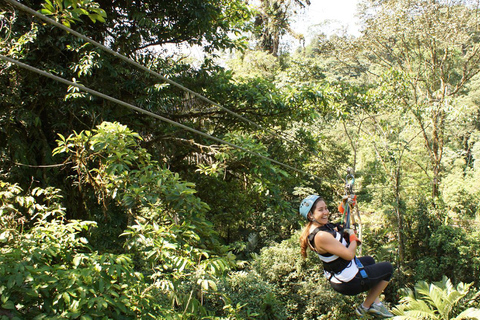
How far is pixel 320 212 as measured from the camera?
3336mm

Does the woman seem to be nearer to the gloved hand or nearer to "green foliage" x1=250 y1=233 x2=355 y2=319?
the gloved hand

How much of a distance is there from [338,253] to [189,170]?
4.06 meters

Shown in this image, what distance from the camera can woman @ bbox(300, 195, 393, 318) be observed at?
10.7 ft

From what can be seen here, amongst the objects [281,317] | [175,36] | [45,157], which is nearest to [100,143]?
[45,157]

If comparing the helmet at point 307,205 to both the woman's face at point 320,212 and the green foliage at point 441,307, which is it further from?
the green foliage at point 441,307

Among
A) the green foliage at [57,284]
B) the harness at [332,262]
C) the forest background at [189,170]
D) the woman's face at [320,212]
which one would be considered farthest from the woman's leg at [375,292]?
the green foliage at [57,284]

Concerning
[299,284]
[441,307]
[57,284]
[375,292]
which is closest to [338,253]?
[375,292]

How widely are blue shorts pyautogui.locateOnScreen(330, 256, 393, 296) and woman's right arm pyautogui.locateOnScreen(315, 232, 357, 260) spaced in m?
0.36

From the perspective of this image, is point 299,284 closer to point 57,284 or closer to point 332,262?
point 332,262

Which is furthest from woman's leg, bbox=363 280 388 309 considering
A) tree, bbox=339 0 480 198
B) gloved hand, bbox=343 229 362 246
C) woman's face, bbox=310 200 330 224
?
tree, bbox=339 0 480 198

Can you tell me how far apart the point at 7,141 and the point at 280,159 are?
4948 mm

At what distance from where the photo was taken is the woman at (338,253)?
328 cm

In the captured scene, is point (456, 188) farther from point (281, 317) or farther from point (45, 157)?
point (45, 157)

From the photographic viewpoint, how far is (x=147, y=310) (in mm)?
3016
